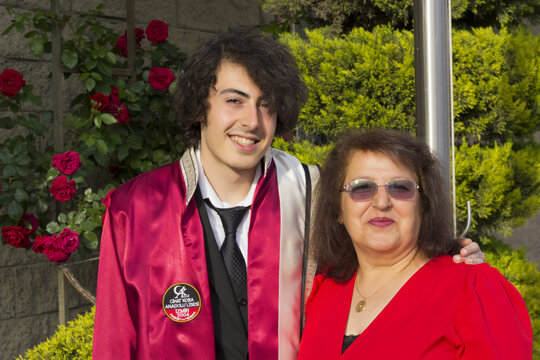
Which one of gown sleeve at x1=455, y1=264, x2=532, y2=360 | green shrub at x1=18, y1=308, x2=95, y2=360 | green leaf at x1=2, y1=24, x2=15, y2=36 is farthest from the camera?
green leaf at x1=2, y1=24, x2=15, y2=36

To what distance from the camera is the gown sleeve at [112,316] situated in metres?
2.18

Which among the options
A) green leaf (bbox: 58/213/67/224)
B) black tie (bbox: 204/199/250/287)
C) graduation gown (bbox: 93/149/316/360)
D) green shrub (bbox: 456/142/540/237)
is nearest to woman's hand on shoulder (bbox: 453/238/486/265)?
graduation gown (bbox: 93/149/316/360)

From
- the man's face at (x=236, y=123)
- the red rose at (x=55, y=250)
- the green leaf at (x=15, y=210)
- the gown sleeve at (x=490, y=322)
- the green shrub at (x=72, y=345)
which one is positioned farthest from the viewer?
the green leaf at (x=15, y=210)

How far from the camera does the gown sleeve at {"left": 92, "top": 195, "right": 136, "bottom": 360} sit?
2176mm

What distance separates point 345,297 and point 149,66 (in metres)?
2.96

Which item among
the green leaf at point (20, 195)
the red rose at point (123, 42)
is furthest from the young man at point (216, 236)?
the red rose at point (123, 42)

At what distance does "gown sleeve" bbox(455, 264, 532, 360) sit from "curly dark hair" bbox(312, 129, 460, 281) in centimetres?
22

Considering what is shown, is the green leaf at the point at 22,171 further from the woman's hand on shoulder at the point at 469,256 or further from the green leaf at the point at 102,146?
the woman's hand on shoulder at the point at 469,256

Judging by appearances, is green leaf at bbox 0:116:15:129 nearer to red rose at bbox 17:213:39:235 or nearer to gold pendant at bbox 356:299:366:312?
red rose at bbox 17:213:39:235

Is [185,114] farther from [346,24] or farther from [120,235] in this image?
[346,24]

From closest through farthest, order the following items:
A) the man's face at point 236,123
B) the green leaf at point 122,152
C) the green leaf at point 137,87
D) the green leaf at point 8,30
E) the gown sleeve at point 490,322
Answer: the gown sleeve at point 490,322
the man's face at point 236,123
the green leaf at point 8,30
the green leaf at point 122,152
the green leaf at point 137,87

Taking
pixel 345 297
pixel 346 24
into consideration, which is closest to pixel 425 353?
pixel 345 297

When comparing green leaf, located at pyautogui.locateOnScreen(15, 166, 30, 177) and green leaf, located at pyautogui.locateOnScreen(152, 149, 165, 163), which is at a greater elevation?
green leaf, located at pyautogui.locateOnScreen(152, 149, 165, 163)

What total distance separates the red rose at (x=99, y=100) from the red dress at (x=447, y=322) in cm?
250
